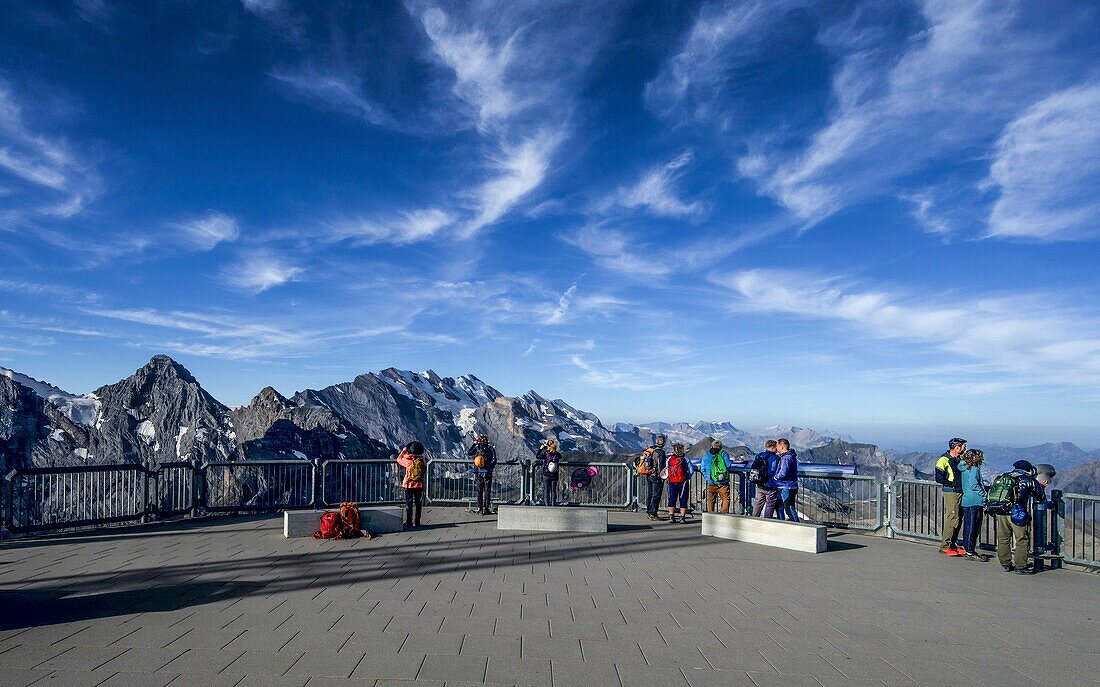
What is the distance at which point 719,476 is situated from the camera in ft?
46.1

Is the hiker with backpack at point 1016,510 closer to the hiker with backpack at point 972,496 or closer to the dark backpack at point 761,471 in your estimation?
the hiker with backpack at point 972,496

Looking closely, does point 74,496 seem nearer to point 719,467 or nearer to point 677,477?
point 677,477

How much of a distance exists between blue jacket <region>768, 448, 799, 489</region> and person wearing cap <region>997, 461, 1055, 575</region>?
3.41 metres

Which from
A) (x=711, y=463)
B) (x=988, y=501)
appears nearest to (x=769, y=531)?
(x=711, y=463)

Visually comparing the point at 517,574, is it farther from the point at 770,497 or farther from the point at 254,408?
the point at 254,408

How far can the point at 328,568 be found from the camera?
934cm

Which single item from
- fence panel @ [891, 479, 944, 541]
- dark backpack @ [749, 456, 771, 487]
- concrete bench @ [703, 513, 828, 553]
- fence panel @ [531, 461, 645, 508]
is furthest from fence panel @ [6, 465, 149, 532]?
fence panel @ [891, 479, 944, 541]

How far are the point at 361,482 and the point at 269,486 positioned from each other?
2.24 m

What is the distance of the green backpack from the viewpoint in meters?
14.0

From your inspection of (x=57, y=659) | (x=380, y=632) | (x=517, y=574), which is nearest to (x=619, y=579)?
(x=517, y=574)

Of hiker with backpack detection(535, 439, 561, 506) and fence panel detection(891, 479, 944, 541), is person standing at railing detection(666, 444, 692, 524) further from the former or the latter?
fence panel detection(891, 479, 944, 541)

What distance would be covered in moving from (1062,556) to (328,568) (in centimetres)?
1155

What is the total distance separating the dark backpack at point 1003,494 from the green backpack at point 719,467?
16.0 ft

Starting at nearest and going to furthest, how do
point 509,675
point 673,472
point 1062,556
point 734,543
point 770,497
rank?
point 509,675 < point 1062,556 < point 734,543 < point 770,497 < point 673,472
